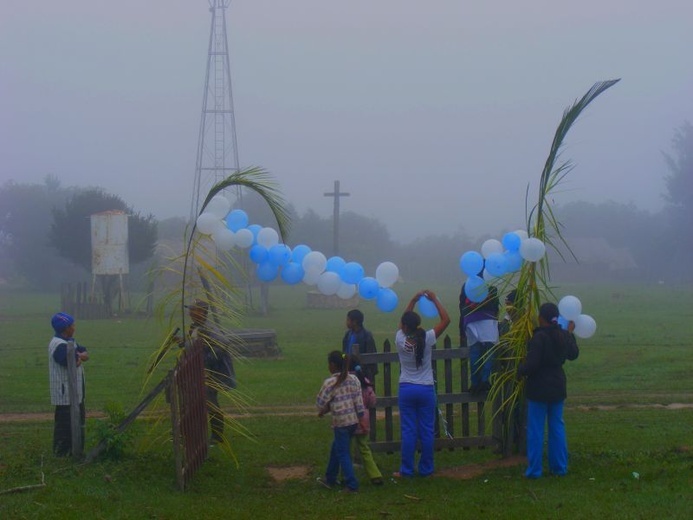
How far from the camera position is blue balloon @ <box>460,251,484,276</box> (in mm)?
10414

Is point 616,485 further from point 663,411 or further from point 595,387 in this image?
point 595,387

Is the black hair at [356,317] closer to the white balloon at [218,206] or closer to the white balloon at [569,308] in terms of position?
the white balloon at [218,206]

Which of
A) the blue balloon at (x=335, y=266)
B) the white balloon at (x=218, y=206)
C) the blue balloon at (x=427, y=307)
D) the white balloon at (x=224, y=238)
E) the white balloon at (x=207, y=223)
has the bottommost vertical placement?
the blue balloon at (x=427, y=307)

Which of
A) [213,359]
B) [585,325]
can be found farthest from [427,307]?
[213,359]

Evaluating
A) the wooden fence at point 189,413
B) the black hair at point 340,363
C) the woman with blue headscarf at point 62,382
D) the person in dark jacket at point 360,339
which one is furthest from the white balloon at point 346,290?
the woman with blue headscarf at point 62,382

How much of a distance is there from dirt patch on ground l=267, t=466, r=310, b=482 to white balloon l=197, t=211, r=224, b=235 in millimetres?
2939

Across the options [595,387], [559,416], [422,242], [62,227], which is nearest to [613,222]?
[422,242]

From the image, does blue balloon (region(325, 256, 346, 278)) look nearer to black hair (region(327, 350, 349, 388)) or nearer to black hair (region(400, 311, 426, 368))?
black hair (region(400, 311, 426, 368))

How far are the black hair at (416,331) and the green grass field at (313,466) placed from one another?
1404 mm

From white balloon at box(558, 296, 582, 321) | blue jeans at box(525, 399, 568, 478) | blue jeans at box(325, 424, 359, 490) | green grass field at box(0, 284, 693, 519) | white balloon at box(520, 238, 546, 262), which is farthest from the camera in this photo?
white balloon at box(558, 296, 582, 321)

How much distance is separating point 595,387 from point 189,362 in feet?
34.0

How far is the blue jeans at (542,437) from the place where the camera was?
9.34m

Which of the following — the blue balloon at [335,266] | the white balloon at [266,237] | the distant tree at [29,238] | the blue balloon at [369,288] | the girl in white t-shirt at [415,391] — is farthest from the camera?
the distant tree at [29,238]

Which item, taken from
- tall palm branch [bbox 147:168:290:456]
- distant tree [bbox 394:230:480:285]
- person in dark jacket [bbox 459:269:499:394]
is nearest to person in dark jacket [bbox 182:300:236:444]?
tall palm branch [bbox 147:168:290:456]
